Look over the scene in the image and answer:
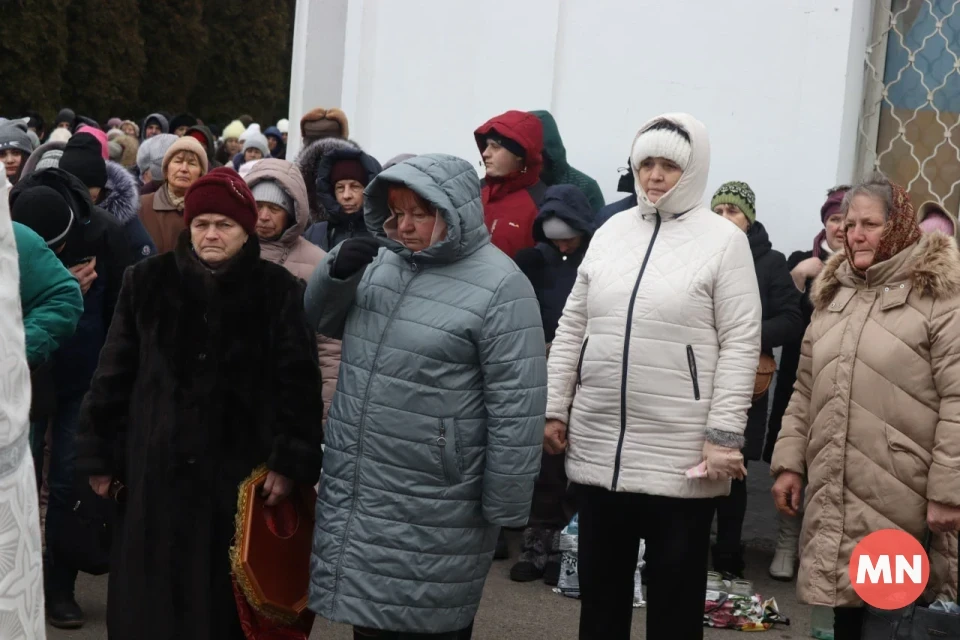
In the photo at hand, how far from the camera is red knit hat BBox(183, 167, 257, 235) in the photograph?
441cm

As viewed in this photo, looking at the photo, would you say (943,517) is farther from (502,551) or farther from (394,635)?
(502,551)

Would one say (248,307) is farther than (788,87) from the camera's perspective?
No

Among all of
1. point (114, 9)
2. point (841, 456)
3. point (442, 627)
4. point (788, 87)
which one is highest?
point (114, 9)

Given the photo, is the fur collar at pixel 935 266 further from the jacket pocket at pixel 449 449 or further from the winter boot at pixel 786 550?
the winter boot at pixel 786 550

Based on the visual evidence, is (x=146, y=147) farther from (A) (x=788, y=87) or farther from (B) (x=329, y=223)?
(A) (x=788, y=87)

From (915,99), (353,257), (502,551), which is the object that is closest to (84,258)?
(353,257)

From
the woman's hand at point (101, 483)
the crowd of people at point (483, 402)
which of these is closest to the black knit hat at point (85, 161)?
the crowd of people at point (483, 402)

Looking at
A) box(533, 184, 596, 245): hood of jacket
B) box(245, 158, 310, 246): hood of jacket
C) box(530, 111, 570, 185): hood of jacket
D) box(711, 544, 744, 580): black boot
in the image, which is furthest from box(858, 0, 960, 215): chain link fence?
box(245, 158, 310, 246): hood of jacket

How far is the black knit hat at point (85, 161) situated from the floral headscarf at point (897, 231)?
3.70 m

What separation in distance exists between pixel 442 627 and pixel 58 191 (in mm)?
2501

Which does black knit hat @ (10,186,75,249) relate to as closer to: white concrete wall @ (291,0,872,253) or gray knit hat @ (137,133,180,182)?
gray knit hat @ (137,133,180,182)

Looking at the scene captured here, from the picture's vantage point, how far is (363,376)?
4.14m

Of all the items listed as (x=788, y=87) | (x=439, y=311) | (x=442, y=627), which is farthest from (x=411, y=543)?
(x=788, y=87)

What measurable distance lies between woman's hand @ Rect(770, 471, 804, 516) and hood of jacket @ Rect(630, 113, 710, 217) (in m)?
0.93
